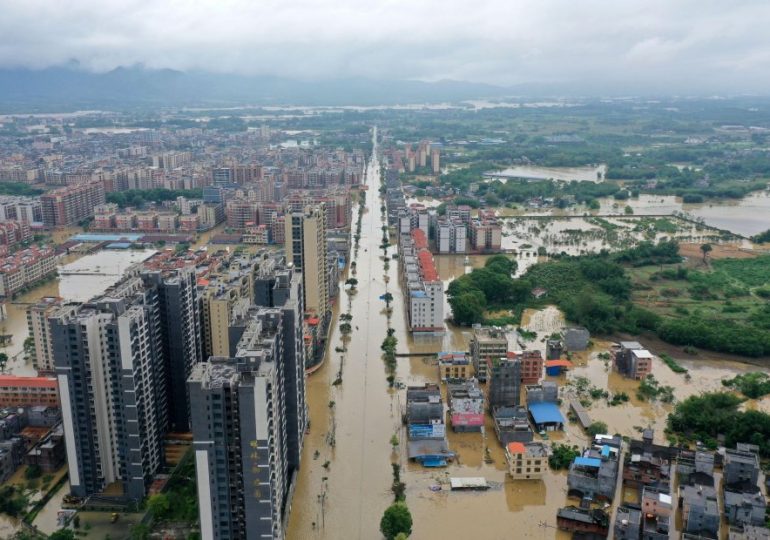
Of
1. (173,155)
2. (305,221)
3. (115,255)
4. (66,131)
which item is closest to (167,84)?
(66,131)

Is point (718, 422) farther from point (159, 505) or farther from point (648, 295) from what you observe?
point (159, 505)

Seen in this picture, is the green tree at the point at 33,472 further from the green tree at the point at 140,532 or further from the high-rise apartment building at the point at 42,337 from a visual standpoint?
the high-rise apartment building at the point at 42,337

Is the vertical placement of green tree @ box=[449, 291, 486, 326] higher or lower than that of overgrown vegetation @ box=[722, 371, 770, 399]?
higher

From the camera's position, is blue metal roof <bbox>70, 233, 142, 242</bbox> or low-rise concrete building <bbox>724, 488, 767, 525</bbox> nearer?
low-rise concrete building <bbox>724, 488, 767, 525</bbox>

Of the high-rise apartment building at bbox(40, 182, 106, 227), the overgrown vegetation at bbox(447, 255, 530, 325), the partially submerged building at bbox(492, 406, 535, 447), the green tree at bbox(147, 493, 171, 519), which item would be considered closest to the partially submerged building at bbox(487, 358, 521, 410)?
the partially submerged building at bbox(492, 406, 535, 447)

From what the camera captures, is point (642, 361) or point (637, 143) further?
point (637, 143)

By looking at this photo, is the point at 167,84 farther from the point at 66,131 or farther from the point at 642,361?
the point at 642,361

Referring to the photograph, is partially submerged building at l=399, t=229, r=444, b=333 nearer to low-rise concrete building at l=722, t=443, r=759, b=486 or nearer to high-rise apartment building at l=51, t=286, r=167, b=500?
low-rise concrete building at l=722, t=443, r=759, b=486
